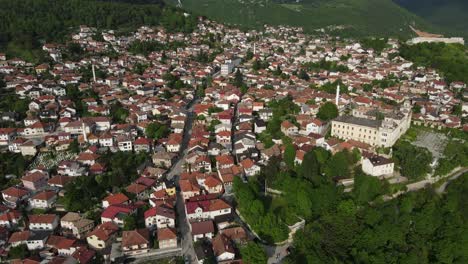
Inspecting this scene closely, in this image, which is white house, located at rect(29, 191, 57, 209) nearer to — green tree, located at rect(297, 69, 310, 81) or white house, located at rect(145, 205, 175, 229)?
white house, located at rect(145, 205, 175, 229)

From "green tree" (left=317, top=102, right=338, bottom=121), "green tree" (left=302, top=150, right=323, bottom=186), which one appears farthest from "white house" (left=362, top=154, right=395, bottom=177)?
"green tree" (left=317, top=102, right=338, bottom=121)

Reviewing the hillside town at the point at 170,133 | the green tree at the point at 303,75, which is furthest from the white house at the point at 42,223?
the green tree at the point at 303,75

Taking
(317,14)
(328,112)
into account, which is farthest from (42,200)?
(317,14)

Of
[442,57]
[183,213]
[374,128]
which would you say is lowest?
[183,213]

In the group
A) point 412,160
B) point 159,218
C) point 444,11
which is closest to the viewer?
point 159,218

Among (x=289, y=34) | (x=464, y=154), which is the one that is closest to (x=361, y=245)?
(x=464, y=154)

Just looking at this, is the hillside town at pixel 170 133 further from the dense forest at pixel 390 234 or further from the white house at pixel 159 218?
the dense forest at pixel 390 234

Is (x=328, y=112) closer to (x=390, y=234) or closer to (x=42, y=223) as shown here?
(x=390, y=234)

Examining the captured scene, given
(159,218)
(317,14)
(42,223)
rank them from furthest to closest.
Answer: (317,14) < (42,223) < (159,218)
